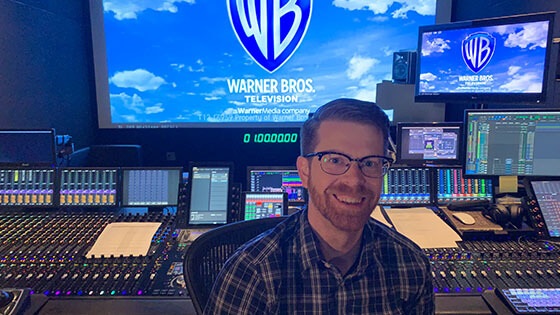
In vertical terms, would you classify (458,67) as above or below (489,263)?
above

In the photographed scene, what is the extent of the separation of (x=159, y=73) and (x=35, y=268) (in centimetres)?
287

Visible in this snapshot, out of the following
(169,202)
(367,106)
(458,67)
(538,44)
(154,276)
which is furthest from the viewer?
(458,67)

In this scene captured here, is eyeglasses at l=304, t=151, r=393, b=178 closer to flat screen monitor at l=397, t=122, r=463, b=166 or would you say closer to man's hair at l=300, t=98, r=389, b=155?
man's hair at l=300, t=98, r=389, b=155

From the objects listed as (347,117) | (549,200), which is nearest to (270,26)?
(549,200)

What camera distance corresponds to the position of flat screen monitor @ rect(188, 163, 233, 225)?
1734 mm

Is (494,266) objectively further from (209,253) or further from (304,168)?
(209,253)

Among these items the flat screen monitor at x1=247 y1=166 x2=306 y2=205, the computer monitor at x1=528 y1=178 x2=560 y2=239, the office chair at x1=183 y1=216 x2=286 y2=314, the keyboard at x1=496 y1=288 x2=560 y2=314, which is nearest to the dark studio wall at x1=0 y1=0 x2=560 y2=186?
the computer monitor at x1=528 y1=178 x2=560 y2=239

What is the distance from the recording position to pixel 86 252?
4.91 ft

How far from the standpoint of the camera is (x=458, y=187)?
76.2 inches

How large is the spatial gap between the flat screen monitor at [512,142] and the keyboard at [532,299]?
0.70 metres

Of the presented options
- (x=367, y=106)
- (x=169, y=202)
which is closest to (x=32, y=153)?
(x=169, y=202)

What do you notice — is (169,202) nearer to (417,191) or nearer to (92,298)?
(92,298)

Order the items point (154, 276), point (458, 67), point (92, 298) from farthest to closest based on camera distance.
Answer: point (458, 67) < point (154, 276) < point (92, 298)

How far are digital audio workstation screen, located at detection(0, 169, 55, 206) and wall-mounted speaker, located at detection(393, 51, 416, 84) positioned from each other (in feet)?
7.59
